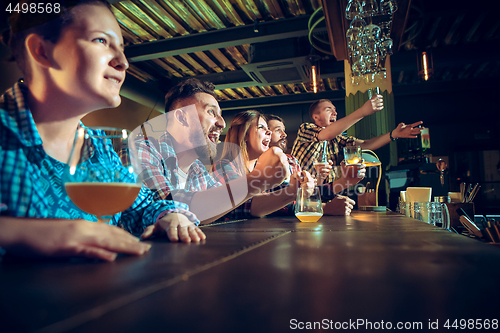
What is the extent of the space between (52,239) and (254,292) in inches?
12.8

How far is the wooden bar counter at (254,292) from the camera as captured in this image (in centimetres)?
20

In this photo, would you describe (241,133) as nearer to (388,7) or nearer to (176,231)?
(388,7)

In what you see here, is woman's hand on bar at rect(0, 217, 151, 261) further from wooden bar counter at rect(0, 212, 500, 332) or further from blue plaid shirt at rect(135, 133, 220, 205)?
blue plaid shirt at rect(135, 133, 220, 205)

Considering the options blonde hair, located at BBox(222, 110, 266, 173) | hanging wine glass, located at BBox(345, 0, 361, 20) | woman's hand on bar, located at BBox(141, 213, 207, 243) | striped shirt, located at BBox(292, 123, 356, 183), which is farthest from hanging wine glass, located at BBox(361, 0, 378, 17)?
woman's hand on bar, located at BBox(141, 213, 207, 243)

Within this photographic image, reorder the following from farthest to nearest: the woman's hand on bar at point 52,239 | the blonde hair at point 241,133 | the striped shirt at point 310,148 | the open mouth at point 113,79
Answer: the striped shirt at point 310,148 → the blonde hair at point 241,133 → the open mouth at point 113,79 → the woman's hand on bar at point 52,239

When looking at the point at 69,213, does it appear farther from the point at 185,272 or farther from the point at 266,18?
the point at 266,18

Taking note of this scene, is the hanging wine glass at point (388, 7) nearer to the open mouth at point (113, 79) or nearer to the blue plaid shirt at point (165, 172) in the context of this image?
the blue plaid shirt at point (165, 172)

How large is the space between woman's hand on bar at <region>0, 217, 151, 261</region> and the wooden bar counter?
19 mm

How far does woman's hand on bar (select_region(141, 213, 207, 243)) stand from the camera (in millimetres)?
640

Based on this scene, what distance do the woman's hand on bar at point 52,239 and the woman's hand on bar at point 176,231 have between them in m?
0.21

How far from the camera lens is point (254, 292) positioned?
27 cm

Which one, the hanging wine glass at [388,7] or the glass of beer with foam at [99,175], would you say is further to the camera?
the hanging wine glass at [388,7]

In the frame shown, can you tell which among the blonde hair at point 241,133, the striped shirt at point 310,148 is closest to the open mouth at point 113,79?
the blonde hair at point 241,133

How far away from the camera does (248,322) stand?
0.66ft
